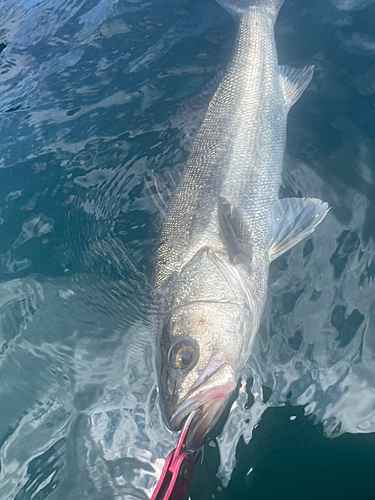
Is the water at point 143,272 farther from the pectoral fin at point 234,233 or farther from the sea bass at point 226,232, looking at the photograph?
the pectoral fin at point 234,233

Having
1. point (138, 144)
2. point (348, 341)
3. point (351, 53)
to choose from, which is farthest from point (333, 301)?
point (351, 53)

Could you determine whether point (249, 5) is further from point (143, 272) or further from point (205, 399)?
point (205, 399)

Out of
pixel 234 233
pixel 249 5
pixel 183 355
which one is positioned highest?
pixel 249 5

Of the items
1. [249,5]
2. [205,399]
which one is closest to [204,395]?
[205,399]

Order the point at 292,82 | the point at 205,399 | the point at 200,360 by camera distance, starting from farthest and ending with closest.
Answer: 1. the point at 292,82
2. the point at 200,360
3. the point at 205,399

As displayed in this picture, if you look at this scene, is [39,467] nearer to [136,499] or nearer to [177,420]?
[136,499]

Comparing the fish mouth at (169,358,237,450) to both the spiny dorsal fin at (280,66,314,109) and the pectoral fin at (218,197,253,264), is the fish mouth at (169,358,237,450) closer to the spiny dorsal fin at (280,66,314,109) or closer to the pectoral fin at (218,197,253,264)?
the pectoral fin at (218,197,253,264)

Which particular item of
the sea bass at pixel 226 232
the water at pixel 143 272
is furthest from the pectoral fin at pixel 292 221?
the water at pixel 143 272
